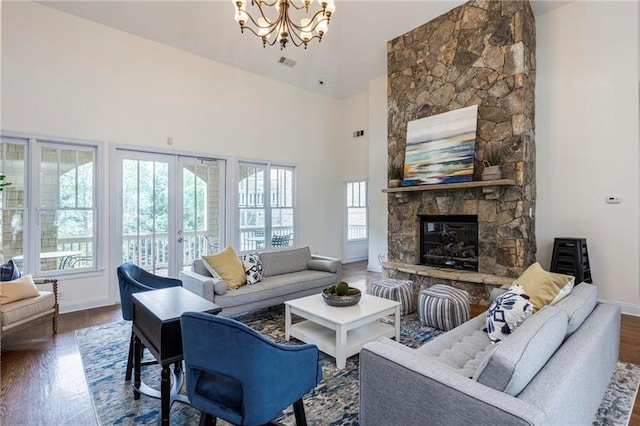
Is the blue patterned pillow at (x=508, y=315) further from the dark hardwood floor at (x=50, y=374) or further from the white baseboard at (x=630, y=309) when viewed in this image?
the white baseboard at (x=630, y=309)

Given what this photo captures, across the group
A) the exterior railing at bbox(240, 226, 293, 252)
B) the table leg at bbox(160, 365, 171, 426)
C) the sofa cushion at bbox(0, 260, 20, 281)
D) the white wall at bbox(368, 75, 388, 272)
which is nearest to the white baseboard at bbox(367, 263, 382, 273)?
the white wall at bbox(368, 75, 388, 272)

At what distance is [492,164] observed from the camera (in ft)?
14.5

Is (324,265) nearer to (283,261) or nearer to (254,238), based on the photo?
(283,261)

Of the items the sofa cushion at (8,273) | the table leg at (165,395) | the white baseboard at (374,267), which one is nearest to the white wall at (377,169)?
the white baseboard at (374,267)

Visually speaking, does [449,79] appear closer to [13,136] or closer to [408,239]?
[408,239]

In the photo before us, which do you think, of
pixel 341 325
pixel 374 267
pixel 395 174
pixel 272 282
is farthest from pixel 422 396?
pixel 374 267

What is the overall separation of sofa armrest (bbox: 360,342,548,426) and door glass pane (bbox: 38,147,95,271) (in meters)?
4.56

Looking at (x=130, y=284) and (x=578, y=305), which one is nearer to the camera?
(x=578, y=305)

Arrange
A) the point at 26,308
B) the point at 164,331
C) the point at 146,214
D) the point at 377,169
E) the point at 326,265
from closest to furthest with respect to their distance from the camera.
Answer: the point at 164,331 → the point at 26,308 → the point at 326,265 → the point at 146,214 → the point at 377,169

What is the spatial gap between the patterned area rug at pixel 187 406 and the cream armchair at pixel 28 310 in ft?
1.54

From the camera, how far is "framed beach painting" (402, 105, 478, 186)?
15.2ft

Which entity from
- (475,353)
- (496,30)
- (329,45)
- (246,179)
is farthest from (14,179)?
(496,30)

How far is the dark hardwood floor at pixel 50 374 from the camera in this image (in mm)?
2104

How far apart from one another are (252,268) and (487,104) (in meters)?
3.97
